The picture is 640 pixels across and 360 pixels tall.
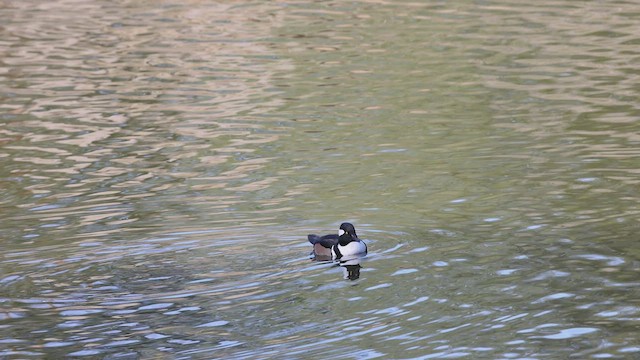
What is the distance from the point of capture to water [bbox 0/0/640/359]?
1134 cm

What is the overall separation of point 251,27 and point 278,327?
2230cm

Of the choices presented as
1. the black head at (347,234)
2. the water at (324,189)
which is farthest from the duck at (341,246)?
the water at (324,189)

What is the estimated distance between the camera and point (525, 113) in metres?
21.2

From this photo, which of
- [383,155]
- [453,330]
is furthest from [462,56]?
[453,330]

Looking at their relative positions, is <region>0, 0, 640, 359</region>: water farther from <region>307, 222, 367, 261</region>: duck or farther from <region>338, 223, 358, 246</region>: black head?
<region>338, 223, 358, 246</region>: black head

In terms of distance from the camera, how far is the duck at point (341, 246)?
518 inches

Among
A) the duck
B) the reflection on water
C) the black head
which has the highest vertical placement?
the black head

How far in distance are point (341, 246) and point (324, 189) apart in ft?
11.8

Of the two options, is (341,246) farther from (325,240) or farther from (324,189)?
(324,189)

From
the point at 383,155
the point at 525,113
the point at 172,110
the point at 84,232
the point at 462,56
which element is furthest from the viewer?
the point at 462,56

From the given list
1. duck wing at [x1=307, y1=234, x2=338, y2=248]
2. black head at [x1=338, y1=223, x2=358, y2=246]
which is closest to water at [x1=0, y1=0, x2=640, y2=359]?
duck wing at [x1=307, y1=234, x2=338, y2=248]

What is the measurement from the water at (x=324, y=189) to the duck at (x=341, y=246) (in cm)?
19

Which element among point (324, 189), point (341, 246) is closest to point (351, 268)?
point (341, 246)

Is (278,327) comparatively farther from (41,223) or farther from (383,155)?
(383,155)
